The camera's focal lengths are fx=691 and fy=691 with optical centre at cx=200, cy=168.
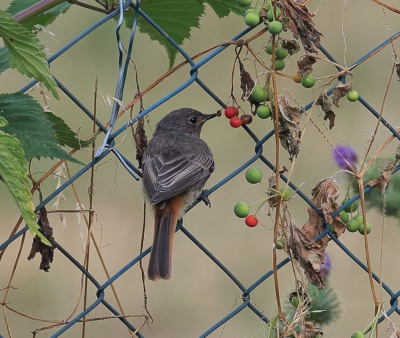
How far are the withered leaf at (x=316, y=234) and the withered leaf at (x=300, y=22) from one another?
589 millimetres

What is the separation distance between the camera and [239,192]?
7.48 meters

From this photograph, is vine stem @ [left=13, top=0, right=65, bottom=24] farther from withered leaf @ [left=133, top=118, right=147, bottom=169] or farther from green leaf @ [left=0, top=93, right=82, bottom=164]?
withered leaf @ [left=133, top=118, right=147, bottom=169]

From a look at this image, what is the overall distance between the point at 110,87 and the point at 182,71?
1232 mm

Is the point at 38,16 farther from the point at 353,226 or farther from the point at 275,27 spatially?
the point at 353,226

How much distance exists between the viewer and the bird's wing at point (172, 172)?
379cm

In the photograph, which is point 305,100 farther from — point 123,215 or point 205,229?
point 123,215

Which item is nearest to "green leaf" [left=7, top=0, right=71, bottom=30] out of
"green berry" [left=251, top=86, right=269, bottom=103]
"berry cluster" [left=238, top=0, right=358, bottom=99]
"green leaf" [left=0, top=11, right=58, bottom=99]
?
"green leaf" [left=0, top=11, right=58, bottom=99]

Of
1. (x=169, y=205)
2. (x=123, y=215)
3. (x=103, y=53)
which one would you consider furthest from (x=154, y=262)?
(x=103, y=53)

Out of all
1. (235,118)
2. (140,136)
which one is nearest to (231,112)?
(235,118)

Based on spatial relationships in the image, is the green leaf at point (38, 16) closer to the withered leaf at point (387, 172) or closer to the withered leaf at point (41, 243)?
the withered leaf at point (41, 243)

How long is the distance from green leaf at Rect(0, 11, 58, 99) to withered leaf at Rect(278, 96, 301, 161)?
97 cm

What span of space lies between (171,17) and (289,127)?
0.69 m

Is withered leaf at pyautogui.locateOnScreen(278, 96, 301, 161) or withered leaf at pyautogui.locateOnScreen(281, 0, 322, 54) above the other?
withered leaf at pyautogui.locateOnScreen(281, 0, 322, 54)

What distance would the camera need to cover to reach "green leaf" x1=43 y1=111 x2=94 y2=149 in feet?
8.02
